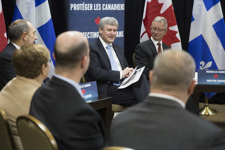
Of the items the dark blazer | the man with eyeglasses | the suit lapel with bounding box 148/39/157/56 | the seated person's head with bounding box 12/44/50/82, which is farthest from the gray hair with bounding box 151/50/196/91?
the suit lapel with bounding box 148/39/157/56

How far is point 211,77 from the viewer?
4438 millimetres

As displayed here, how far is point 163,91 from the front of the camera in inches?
63.9

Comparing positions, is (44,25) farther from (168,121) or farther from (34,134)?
(168,121)

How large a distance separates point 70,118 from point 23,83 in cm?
88

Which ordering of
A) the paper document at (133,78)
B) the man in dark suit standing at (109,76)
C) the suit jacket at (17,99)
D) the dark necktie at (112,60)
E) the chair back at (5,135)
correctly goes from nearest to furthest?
the chair back at (5,135) → the suit jacket at (17,99) → the paper document at (133,78) → the man in dark suit standing at (109,76) → the dark necktie at (112,60)

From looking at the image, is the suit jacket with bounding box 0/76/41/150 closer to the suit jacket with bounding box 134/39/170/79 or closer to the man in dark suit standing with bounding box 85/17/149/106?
the man in dark suit standing with bounding box 85/17/149/106

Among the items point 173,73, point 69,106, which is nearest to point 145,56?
point 69,106

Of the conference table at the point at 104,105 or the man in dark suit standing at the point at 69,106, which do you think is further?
the conference table at the point at 104,105

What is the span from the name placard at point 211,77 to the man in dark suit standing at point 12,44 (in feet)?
6.83

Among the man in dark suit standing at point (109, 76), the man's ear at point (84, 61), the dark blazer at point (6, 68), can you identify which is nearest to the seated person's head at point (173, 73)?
the man's ear at point (84, 61)

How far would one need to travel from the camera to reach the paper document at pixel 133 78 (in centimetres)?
405

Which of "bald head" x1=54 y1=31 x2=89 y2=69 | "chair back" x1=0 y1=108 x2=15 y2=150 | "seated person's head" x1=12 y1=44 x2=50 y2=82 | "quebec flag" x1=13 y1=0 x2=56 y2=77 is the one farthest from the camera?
"quebec flag" x1=13 y1=0 x2=56 y2=77

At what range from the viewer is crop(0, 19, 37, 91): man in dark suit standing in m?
3.62

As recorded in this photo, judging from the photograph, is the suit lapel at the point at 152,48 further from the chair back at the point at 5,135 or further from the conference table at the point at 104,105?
the chair back at the point at 5,135
